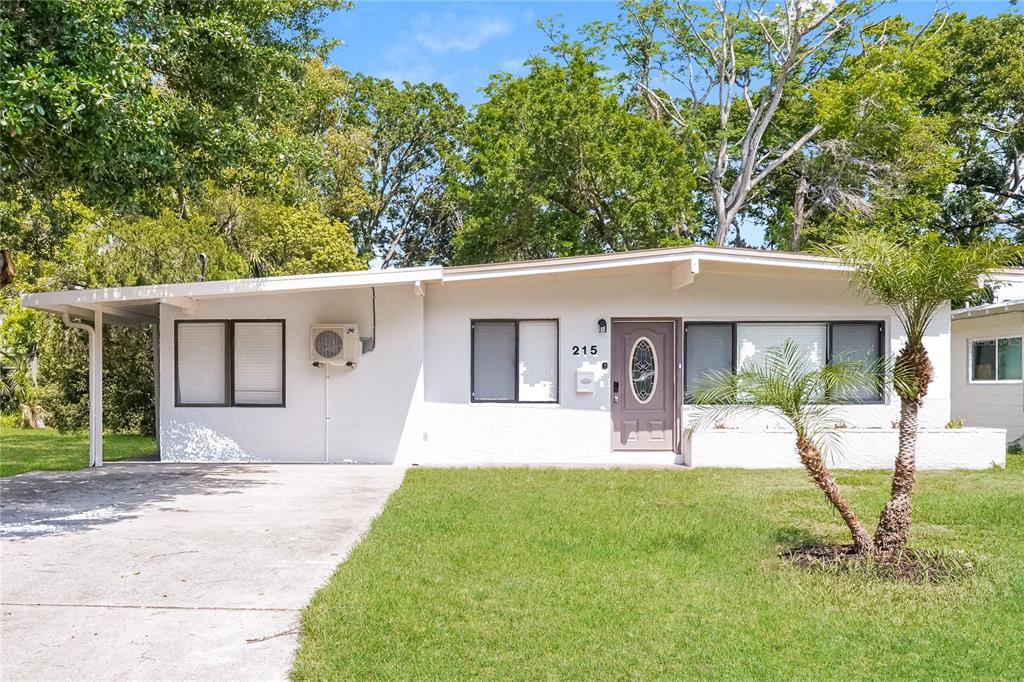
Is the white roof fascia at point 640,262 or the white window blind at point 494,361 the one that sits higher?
the white roof fascia at point 640,262

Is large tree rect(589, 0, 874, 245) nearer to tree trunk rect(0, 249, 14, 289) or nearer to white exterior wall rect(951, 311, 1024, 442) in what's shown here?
white exterior wall rect(951, 311, 1024, 442)

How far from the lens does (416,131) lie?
91.9 feet

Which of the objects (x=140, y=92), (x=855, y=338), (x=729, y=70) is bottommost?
(x=855, y=338)

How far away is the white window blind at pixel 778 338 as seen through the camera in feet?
34.3

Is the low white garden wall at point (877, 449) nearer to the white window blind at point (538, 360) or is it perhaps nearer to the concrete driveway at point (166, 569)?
the white window blind at point (538, 360)

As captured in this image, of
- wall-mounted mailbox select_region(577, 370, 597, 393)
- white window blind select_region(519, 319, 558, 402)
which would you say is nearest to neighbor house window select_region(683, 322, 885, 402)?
wall-mounted mailbox select_region(577, 370, 597, 393)

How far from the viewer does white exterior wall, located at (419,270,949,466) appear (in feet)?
34.1

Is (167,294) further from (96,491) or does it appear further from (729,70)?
(729,70)

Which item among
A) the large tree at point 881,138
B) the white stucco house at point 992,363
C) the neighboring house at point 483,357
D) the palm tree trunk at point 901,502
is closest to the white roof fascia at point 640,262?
the neighboring house at point 483,357

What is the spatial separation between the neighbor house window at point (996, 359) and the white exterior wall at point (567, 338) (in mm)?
3111

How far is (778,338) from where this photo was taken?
10.5 meters

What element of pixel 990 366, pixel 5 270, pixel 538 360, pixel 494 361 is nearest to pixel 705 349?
pixel 538 360

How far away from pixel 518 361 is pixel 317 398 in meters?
2.71

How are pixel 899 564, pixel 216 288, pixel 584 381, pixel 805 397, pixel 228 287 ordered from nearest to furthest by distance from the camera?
1. pixel 899 564
2. pixel 805 397
3. pixel 228 287
4. pixel 216 288
5. pixel 584 381
